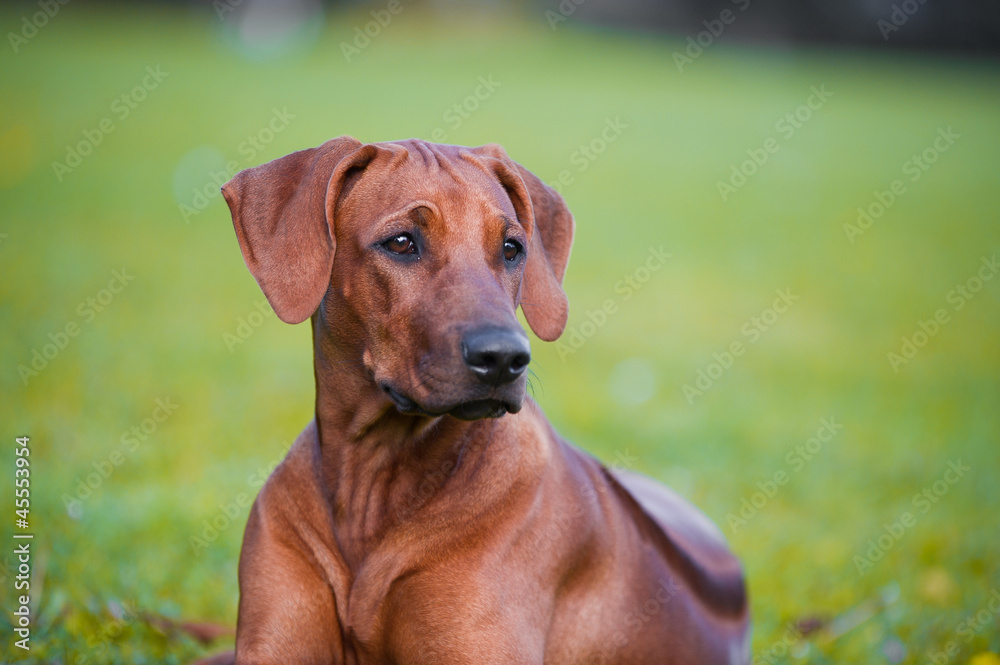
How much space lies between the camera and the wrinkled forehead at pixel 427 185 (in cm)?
345

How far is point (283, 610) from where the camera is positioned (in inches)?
136

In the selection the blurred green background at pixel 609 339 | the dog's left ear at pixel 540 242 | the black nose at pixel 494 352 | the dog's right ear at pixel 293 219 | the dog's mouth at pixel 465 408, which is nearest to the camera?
the black nose at pixel 494 352

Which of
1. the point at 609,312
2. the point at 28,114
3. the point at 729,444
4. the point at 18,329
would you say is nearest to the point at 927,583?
the point at 729,444

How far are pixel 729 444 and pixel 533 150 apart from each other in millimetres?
10389

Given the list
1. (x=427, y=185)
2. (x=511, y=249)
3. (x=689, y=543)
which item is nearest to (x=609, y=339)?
(x=689, y=543)

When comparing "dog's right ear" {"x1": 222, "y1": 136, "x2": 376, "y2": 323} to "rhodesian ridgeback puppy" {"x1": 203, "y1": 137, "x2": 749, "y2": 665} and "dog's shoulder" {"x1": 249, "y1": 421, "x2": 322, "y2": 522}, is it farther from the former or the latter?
"dog's shoulder" {"x1": 249, "y1": 421, "x2": 322, "y2": 522}

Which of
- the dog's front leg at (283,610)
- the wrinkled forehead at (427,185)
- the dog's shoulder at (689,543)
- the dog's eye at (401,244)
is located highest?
the wrinkled forehead at (427,185)

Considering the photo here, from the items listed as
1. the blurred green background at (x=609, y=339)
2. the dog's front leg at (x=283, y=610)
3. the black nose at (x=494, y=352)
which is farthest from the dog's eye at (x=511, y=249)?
the blurred green background at (x=609, y=339)

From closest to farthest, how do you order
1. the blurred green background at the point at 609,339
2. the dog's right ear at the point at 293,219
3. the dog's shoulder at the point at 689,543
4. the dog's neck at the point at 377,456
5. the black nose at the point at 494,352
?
the black nose at the point at 494,352, the dog's right ear at the point at 293,219, the dog's neck at the point at 377,456, the dog's shoulder at the point at 689,543, the blurred green background at the point at 609,339

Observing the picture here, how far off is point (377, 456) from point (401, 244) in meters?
0.77

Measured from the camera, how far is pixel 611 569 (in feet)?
12.3

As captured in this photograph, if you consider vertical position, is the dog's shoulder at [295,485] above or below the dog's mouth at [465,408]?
below

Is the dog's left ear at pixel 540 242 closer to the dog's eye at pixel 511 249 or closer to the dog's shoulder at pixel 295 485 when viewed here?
the dog's eye at pixel 511 249

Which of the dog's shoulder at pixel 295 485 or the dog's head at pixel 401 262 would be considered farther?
the dog's shoulder at pixel 295 485
